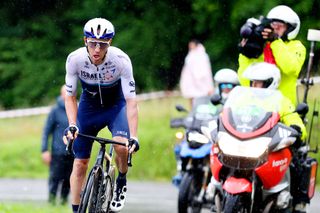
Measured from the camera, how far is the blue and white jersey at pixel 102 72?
11.8 metres

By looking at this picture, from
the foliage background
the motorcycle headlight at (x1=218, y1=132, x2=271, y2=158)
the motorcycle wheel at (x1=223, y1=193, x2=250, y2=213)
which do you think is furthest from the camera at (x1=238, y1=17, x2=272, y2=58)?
the foliage background

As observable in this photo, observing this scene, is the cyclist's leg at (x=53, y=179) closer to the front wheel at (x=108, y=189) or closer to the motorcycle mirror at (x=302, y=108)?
the front wheel at (x=108, y=189)

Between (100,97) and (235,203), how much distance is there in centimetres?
173

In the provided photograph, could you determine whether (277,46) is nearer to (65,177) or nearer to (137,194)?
(65,177)

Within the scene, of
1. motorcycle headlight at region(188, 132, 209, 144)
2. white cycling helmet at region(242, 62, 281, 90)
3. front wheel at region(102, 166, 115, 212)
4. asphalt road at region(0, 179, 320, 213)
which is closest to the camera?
front wheel at region(102, 166, 115, 212)

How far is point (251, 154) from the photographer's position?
11.8 m

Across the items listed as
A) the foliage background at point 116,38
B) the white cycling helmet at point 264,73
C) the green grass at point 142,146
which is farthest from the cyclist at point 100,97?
the foliage background at point 116,38

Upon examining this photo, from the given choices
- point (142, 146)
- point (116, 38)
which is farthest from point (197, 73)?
point (116, 38)

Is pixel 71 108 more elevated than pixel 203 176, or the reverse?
pixel 71 108

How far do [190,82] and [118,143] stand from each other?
1242cm

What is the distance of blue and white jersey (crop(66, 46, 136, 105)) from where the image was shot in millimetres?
11781

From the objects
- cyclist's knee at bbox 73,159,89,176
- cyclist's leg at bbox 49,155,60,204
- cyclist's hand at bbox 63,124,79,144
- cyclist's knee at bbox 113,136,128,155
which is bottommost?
cyclist's leg at bbox 49,155,60,204

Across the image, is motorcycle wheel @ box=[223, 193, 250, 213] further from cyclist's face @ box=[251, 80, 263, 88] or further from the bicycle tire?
cyclist's face @ box=[251, 80, 263, 88]

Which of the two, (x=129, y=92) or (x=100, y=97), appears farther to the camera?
(x=100, y=97)
